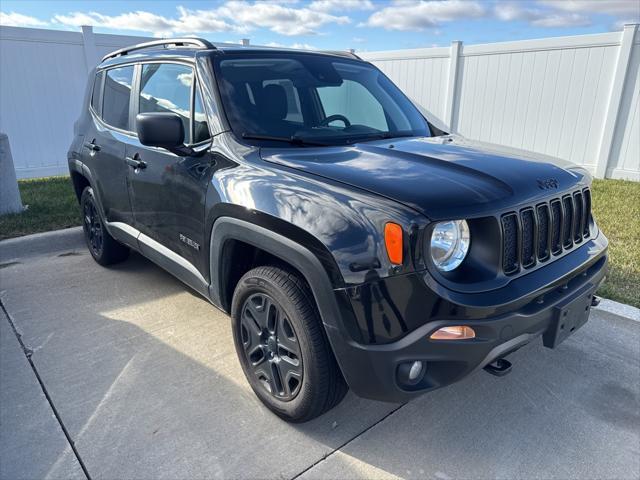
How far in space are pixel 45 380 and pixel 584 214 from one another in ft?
10.8

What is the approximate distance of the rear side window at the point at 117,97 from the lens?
12.3ft

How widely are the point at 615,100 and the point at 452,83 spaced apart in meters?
3.27

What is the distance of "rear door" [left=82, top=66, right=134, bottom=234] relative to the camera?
3.70 m

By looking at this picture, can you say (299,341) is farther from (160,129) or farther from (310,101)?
(310,101)

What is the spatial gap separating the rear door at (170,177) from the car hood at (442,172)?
574mm

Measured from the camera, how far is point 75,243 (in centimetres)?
543

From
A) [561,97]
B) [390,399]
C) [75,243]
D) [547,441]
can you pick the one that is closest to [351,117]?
[390,399]

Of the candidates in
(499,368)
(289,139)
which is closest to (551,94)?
(289,139)

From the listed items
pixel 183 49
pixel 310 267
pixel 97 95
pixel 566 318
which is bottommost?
pixel 566 318

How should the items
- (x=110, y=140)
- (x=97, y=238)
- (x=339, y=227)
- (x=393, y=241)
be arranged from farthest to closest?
1. (x=97, y=238)
2. (x=110, y=140)
3. (x=339, y=227)
4. (x=393, y=241)

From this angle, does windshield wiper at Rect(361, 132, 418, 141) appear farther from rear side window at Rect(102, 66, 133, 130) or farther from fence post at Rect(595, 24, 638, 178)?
fence post at Rect(595, 24, 638, 178)

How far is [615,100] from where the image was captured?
8320mm

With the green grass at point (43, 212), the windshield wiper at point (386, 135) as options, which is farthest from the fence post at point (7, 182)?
the windshield wiper at point (386, 135)

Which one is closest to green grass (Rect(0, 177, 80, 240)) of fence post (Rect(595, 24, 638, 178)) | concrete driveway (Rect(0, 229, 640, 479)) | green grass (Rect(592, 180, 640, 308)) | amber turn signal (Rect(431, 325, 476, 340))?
concrete driveway (Rect(0, 229, 640, 479))
